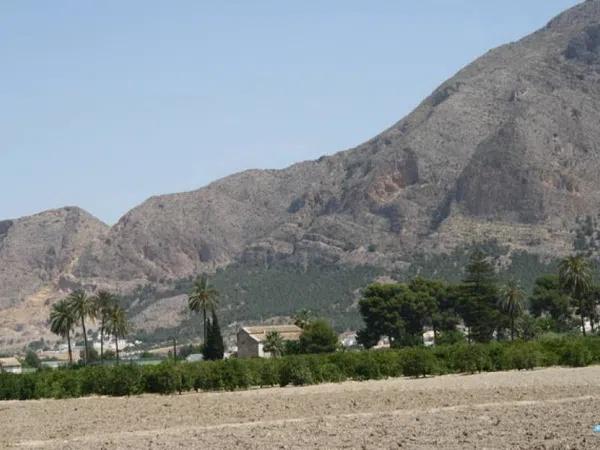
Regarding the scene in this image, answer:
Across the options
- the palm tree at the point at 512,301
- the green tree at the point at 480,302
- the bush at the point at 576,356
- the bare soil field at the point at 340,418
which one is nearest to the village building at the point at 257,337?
the green tree at the point at 480,302

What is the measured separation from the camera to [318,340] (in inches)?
5595

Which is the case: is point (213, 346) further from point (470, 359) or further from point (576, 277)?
point (470, 359)

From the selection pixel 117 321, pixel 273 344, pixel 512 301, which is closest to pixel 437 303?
pixel 512 301

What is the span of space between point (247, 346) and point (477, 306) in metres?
32.8

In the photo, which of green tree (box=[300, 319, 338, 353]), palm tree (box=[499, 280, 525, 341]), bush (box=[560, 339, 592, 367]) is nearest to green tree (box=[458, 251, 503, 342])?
palm tree (box=[499, 280, 525, 341])

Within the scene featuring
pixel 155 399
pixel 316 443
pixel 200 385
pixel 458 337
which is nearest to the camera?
pixel 316 443

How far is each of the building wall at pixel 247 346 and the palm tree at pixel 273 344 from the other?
5.50 meters

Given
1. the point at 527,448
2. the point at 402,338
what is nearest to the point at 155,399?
the point at 527,448

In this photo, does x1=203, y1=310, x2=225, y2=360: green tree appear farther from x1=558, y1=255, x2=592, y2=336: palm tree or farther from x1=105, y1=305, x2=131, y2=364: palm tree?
x1=558, y1=255, x2=592, y2=336: palm tree

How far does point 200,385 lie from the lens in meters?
81.0

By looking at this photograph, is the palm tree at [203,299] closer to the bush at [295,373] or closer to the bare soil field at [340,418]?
A: the bush at [295,373]

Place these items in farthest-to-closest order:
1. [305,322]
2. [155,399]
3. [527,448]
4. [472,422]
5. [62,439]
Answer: [305,322]
[155,399]
[62,439]
[472,422]
[527,448]

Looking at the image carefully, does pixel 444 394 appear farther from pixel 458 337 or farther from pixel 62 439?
pixel 458 337

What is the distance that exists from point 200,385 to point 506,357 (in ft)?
69.0
